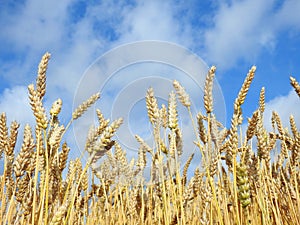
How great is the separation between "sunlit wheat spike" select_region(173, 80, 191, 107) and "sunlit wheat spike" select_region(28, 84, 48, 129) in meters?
0.64

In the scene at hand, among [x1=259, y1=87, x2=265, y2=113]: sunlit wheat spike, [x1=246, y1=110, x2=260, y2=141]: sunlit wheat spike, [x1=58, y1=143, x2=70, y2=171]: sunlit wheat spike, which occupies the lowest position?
[x1=58, y1=143, x2=70, y2=171]: sunlit wheat spike

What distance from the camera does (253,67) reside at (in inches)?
60.9

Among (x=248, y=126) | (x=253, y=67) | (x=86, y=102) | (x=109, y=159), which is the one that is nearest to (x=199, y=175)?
(x=109, y=159)

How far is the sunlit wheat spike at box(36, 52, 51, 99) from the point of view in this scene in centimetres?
118

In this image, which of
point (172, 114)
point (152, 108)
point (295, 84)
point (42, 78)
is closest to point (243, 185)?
point (172, 114)

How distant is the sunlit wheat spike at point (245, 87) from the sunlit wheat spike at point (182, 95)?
0.72 feet

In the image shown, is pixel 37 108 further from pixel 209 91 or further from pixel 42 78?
pixel 209 91

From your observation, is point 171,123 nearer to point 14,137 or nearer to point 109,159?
point 14,137

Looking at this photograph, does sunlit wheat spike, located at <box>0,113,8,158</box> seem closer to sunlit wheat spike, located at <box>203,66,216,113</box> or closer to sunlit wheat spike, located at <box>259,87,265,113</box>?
sunlit wheat spike, located at <box>203,66,216,113</box>

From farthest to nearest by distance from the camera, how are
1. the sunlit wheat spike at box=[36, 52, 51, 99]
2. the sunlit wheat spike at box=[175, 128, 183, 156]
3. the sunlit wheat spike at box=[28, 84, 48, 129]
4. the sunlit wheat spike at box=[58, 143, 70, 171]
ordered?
the sunlit wheat spike at box=[175, 128, 183, 156] → the sunlit wheat spike at box=[58, 143, 70, 171] → the sunlit wheat spike at box=[36, 52, 51, 99] → the sunlit wheat spike at box=[28, 84, 48, 129]

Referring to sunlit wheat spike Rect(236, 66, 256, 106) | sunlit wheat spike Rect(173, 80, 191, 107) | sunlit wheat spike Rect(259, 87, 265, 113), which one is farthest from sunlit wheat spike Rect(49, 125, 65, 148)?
sunlit wheat spike Rect(259, 87, 265, 113)

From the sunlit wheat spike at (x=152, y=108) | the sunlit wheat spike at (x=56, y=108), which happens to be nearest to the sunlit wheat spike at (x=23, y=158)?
the sunlit wheat spike at (x=56, y=108)

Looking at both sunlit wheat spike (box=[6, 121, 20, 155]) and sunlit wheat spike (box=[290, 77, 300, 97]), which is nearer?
sunlit wheat spike (box=[6, 121, 20, 155])

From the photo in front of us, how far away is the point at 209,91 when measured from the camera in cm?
137
